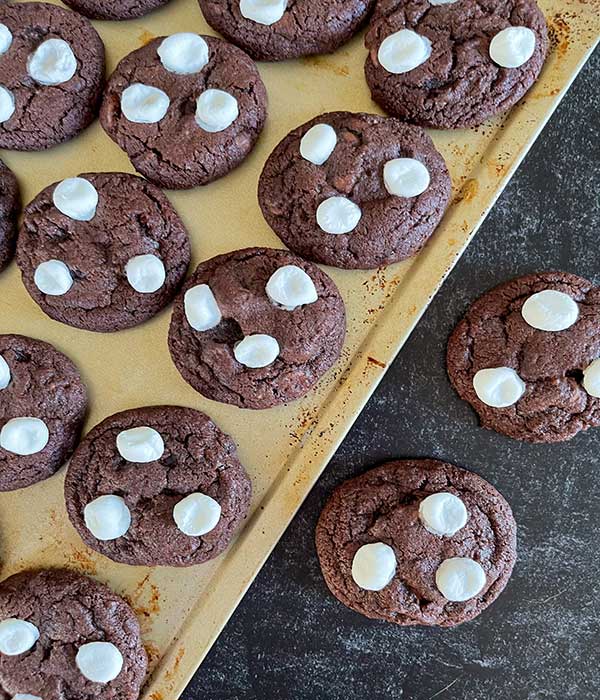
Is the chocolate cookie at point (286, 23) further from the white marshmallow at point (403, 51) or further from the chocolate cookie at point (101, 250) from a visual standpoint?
the chocolate cookie at point (101, 250)

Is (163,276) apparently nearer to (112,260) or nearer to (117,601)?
(112,260)

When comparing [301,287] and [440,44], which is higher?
[440,44]

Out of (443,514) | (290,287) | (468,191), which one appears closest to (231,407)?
(290,287)

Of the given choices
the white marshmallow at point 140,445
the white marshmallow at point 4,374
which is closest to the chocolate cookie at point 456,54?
the white marshmallow at point 140,445

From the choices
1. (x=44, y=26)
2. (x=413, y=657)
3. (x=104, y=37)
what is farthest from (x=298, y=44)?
(x=413, y=657)

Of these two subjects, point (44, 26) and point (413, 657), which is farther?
point (413, 657)

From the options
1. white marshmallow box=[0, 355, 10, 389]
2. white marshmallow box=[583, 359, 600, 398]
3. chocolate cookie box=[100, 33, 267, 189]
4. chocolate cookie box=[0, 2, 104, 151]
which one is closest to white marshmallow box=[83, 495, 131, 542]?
white marshmallow box=[0, 355, 10, 389]

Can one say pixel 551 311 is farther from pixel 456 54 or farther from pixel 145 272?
pixel 145 272
